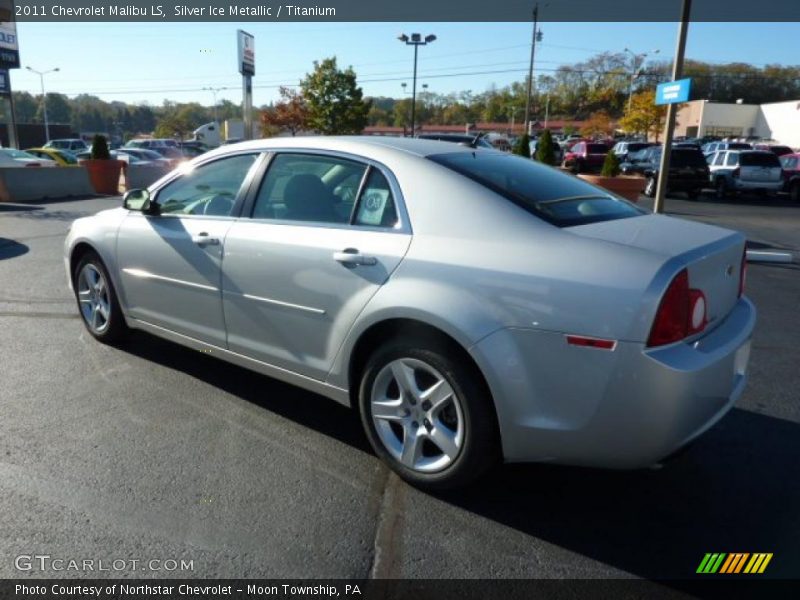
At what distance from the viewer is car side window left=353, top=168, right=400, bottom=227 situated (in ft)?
9.82

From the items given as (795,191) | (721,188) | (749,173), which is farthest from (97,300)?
(795,191)

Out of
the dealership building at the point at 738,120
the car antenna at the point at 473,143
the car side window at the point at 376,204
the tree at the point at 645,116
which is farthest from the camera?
the dealership building at the point at 738,120

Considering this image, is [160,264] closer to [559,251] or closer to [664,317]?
[559,251]

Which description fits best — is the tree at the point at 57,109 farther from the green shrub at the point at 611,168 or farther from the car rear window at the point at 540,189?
the car rear window at the point at 540,189

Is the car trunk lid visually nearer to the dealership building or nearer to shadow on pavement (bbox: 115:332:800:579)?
shadow on pavement (bbox: 115:332:800:579)

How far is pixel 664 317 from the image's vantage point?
2301 mm

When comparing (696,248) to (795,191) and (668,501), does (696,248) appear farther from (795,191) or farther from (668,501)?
(795,191)

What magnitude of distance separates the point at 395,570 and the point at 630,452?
3.41 feet

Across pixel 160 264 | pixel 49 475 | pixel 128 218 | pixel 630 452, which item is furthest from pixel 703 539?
pixel 128 218

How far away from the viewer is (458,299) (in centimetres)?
259

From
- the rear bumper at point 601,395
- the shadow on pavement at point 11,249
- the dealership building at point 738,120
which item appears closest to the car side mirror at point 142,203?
the rear bumper at point 601,395

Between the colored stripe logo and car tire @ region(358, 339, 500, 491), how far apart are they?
0.93m

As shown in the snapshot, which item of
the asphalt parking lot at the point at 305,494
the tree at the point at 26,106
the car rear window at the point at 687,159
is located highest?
the tree at the point at 26,106

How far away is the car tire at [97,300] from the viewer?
4.53 metres
